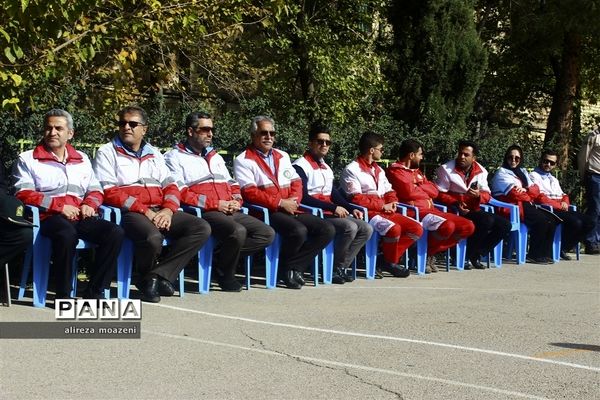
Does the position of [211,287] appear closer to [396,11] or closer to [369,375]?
[369,375]

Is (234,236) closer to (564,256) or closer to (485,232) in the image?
(485,232)

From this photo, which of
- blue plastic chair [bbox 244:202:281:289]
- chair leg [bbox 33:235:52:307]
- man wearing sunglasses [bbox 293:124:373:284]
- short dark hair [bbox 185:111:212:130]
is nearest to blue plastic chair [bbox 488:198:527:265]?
man wearing sunglasses [bbox 293:124:373:284]

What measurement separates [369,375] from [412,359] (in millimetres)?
672

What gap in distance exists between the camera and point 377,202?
12.7 m

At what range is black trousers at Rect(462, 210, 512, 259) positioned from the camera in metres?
14.2

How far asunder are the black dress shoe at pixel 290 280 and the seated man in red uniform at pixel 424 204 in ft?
8.20

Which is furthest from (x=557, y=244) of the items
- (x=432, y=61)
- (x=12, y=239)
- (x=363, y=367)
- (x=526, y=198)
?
(x=363, y=367)

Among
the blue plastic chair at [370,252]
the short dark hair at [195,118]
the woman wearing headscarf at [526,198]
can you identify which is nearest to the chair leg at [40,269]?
the short dark hair at [195,118]

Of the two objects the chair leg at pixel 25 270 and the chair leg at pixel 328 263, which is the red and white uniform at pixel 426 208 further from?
the chair leg at pixel 25 270

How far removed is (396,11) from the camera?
1881 cm

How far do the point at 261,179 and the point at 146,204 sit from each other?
164cm

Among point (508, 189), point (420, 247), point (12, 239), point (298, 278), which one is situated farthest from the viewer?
point (508, 189)

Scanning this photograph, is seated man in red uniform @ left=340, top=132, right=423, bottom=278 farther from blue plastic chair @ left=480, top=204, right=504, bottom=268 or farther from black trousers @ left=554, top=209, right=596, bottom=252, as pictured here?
black trousers @ left=554, top=209, right=596, bottom=252

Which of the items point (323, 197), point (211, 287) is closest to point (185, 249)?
point (211, 287)
